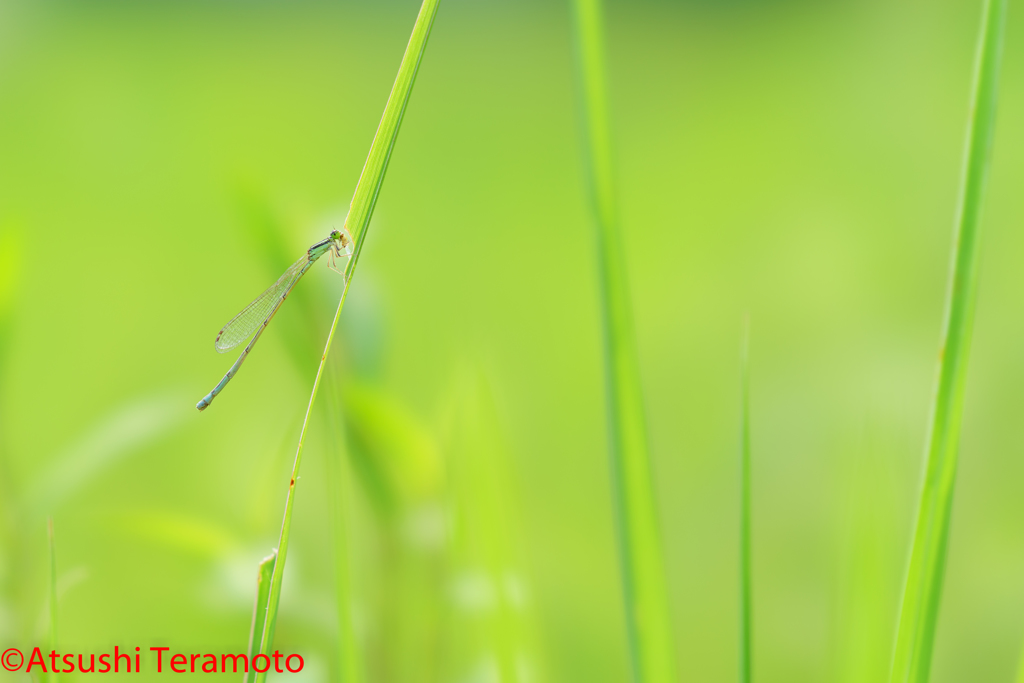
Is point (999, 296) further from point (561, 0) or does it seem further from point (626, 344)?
point (561, 0)

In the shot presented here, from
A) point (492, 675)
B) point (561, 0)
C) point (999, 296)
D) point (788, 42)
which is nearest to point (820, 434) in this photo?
point (999, 296)

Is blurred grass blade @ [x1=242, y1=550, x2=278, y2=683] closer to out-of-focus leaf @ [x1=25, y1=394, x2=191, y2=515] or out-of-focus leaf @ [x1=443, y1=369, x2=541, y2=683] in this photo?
out-of-focus leaf @ [x1=443, y1=369, x2=541, y2=683]

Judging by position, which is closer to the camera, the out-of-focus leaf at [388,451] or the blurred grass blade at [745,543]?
the blurred grass blade at [745,543]

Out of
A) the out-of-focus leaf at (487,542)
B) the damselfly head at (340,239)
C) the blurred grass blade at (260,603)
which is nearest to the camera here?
the blurred grass blade at (260,603)

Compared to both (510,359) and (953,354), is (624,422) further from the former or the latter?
(510,359)

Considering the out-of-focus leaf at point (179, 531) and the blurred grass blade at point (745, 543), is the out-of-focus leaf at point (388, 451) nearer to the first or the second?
the out-of-focus leaf at point (179, 531)

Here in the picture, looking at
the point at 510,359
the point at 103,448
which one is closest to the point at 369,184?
the point at 103,448

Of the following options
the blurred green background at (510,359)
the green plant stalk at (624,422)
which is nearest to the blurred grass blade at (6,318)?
the blurred green background at (510,359)

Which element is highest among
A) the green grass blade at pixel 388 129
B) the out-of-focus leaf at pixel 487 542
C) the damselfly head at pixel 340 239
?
the green grass blade at pixel 388 129
